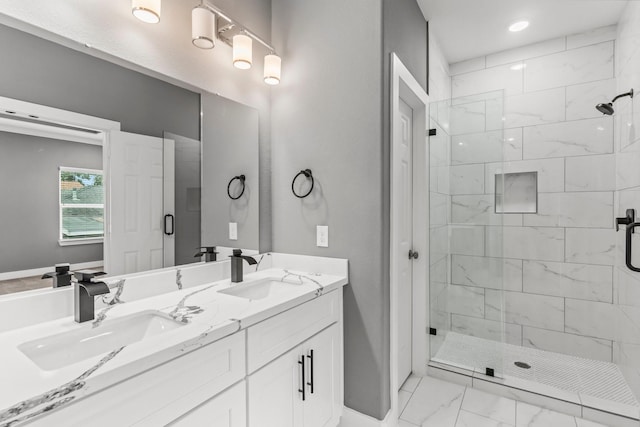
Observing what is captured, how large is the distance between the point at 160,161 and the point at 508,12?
8.43 ft

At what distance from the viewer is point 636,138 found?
1958 millimetres

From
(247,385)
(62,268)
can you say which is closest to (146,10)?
(62,268)

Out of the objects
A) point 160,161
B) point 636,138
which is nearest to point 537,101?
point 636,138

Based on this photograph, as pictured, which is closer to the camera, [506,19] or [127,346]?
[127,346]

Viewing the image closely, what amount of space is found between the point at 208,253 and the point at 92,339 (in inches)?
28.6

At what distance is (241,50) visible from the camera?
1709 millimetres

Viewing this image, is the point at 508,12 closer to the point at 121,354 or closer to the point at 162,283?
the point at 162,283

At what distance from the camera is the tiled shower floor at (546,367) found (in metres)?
2.06

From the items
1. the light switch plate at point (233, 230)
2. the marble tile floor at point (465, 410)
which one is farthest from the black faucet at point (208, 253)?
the marble tile floor at point (465, 410)

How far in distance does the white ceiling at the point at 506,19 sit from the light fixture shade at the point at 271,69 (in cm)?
114

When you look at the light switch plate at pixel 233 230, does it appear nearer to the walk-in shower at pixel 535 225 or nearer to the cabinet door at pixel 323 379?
the cabinet door at pixel 323 379

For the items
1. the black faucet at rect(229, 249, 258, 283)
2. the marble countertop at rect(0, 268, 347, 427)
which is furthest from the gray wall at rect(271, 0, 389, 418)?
the black faucet at rect(229, 249, 258, 283)

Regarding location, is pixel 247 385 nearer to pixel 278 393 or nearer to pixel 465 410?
pixel 278 393

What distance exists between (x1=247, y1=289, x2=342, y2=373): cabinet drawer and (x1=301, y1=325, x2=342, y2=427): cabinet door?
0.06 m
